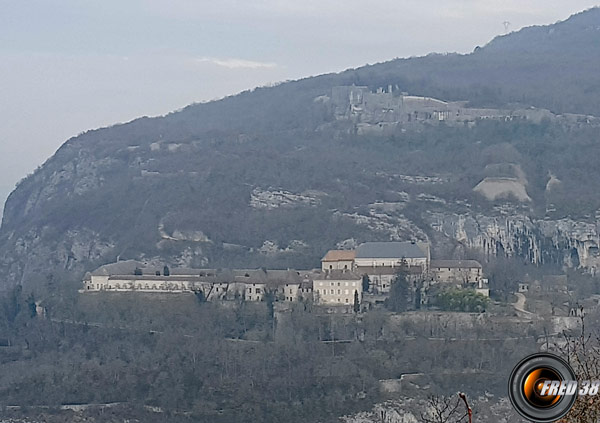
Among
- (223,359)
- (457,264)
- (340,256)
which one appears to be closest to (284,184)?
(340,256)

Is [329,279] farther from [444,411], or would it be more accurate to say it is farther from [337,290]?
[444,411]

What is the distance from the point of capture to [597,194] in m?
55.6

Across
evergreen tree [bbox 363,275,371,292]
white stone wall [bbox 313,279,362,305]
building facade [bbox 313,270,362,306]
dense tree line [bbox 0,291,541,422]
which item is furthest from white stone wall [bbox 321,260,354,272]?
dense tree line [bbox 0,291,541,422]

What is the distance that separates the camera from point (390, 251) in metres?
42.6

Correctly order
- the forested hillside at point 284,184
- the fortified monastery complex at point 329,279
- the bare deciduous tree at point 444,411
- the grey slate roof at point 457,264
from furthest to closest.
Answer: the forested hillside at point 284,184 → the grey slate roof at point 457,264 → the fortified monastery complex at point 329,279 → the bare deciduous tree at point 444,411

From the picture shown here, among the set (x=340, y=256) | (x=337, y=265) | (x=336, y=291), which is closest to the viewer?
(x=336, y=291)

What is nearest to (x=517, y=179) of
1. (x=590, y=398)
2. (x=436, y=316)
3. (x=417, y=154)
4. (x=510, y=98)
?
(x=417, y=154)

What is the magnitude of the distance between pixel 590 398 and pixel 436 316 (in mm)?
31132

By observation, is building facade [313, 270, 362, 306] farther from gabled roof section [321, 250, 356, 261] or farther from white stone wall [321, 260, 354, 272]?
gabled roof section [321, 250, 356, 261]

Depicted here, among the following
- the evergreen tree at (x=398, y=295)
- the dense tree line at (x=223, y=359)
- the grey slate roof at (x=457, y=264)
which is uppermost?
the grey slate roof at (x=457, y=264)

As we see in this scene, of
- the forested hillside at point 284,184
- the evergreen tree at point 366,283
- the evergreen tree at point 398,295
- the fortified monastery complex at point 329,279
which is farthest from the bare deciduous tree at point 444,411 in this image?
the forested hillside at point 284,184

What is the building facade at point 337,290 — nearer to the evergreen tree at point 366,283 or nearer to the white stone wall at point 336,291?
the white stone wall at point 336,291

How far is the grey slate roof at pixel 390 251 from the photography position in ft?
139

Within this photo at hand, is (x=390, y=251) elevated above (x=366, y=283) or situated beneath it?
elevated above
